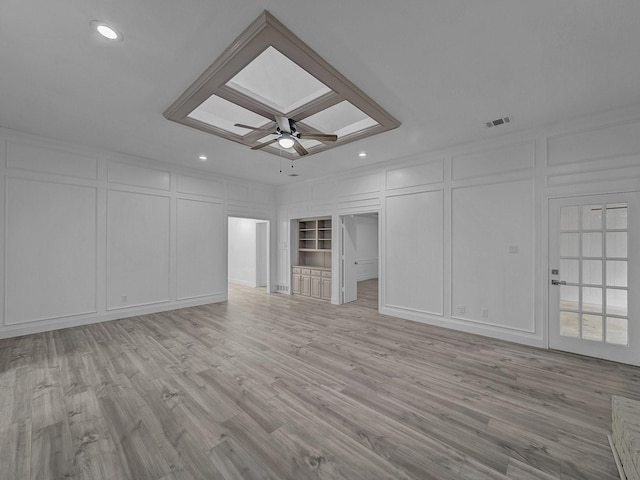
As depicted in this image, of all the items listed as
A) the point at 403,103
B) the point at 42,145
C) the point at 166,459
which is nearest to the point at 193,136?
the point at 42,145

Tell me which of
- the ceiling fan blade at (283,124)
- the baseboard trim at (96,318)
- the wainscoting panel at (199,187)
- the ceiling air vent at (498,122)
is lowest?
the baseboard trim at (96,318)

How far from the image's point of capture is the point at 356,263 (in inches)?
268

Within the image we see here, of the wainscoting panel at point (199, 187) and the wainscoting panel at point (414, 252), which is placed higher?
the wainscoting panel at point (199, 187)

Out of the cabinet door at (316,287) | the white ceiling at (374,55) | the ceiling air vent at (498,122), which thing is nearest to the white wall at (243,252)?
the cabinet door at (316,287)

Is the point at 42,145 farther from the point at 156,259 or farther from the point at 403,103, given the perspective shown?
the point at 403,103

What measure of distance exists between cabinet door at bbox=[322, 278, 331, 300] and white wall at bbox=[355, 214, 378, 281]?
333cm

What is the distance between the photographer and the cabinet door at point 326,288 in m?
6.69

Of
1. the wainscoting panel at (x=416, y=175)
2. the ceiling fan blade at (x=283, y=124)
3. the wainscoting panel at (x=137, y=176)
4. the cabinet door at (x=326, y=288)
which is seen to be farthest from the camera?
the cabinet door at (x=326, y=288)

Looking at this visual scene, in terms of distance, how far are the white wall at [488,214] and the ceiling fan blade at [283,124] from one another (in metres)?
2.80

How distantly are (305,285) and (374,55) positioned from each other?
571 cm

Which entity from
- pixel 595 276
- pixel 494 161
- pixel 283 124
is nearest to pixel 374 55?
pixel 283 124

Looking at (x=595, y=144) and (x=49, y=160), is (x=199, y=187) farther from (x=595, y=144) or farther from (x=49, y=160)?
(x=595, y=144)

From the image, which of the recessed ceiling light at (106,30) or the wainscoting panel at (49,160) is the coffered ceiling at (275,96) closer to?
the recessed ceiling light at (106,30)

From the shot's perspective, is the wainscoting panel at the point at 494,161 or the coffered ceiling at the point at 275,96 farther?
the wainscoting panel at the point at 494,161
